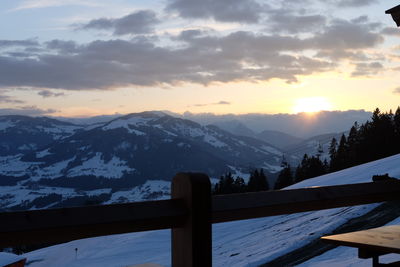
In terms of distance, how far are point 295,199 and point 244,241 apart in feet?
84.4

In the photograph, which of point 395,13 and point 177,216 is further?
point 395,13

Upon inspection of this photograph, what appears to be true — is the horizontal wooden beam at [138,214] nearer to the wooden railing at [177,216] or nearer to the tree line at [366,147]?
the wooden railing at [177,216]

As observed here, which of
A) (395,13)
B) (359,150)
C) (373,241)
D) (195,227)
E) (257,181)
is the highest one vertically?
(395,13)

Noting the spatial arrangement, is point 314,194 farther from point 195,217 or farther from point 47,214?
point 47,214

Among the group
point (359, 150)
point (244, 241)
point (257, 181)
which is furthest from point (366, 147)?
point (244, 241)

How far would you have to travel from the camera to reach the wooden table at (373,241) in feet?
9.14

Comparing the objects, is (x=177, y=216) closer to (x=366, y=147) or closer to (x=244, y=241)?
(x=244, y=241)

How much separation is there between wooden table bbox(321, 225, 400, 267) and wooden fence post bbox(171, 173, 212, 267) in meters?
0.94

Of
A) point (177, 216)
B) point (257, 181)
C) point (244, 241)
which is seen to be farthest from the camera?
point (257, 181)

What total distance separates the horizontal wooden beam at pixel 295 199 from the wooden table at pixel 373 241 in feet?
0.87

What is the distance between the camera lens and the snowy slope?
1973 centimetres

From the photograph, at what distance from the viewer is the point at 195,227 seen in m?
2.56

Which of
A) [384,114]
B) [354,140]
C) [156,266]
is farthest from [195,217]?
[354,140]

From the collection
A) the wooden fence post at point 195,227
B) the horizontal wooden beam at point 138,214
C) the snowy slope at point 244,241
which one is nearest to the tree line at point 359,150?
the snowy slope at point 244,241
